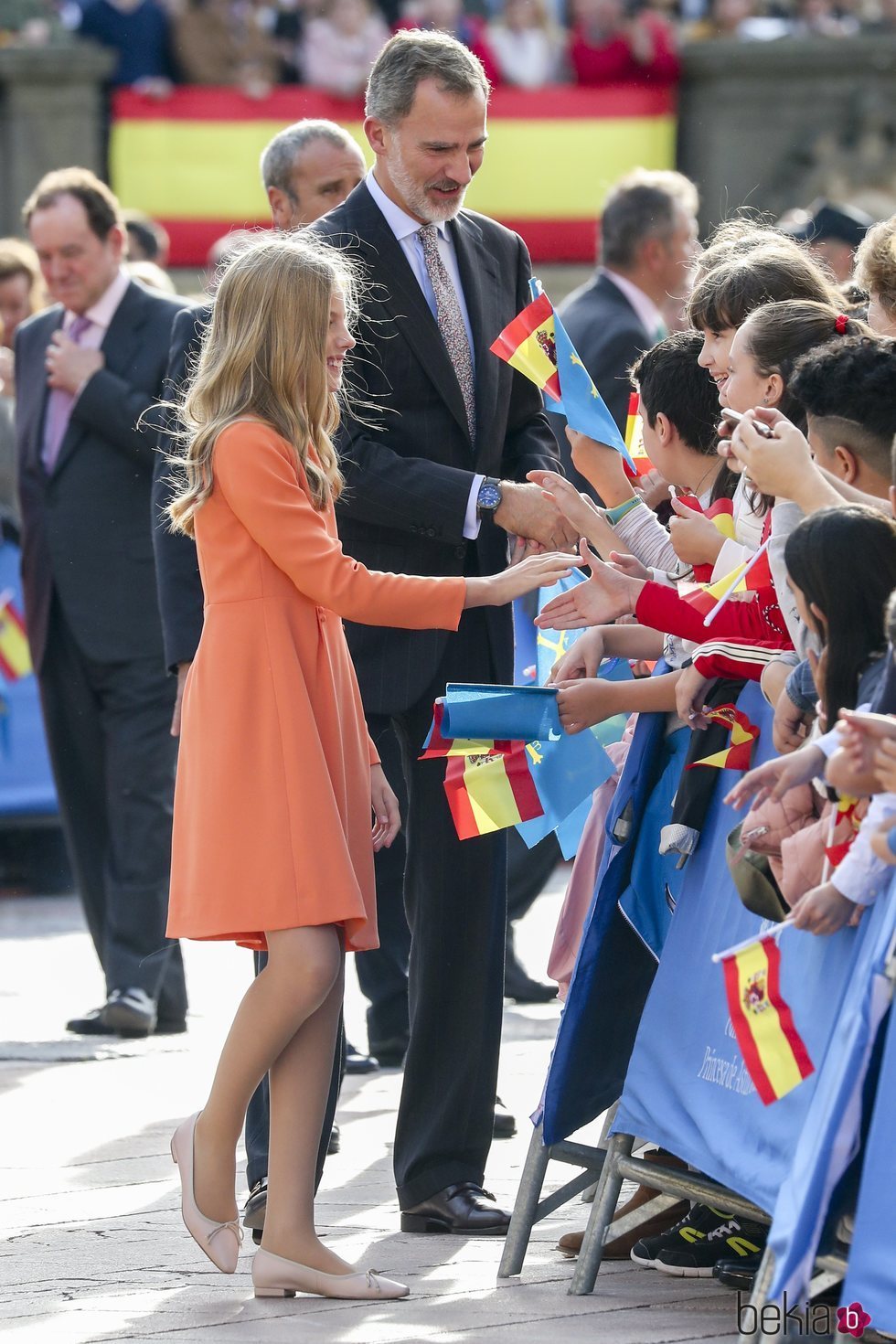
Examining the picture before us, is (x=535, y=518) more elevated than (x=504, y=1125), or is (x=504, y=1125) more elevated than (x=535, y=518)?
(x=535, y=518)

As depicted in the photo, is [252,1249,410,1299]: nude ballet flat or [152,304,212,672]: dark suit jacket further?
[152,304,212,672]: dark suit jacket

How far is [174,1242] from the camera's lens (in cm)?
429

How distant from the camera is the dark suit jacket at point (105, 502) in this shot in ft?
Result: 22.4

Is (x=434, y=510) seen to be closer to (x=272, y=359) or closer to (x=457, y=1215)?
(x=272, y=359)

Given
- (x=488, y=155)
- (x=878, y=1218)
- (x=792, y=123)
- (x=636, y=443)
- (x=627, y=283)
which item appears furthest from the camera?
(x=792, y=123)

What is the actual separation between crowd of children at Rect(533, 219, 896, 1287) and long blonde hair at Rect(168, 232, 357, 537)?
0.49 meters

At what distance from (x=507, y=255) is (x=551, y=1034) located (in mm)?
2439

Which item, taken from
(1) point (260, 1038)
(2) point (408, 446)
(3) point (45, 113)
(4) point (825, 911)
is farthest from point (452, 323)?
(3) point (45, 113)

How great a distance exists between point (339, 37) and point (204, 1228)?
12.5m

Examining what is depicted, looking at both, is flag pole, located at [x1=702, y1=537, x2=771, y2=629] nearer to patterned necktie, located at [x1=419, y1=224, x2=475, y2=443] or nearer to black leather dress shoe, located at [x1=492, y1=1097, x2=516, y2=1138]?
patterned necktie, located at [x1=419, y1=224, x2=475, y2=443]

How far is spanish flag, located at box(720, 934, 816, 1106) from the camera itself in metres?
3.13

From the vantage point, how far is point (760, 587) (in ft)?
11.9

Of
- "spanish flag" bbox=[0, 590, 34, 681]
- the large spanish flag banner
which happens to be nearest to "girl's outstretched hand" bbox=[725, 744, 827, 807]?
"spanish flag" bbox=[0, 590, 34, 681]

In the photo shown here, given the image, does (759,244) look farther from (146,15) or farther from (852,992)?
(146,15)
